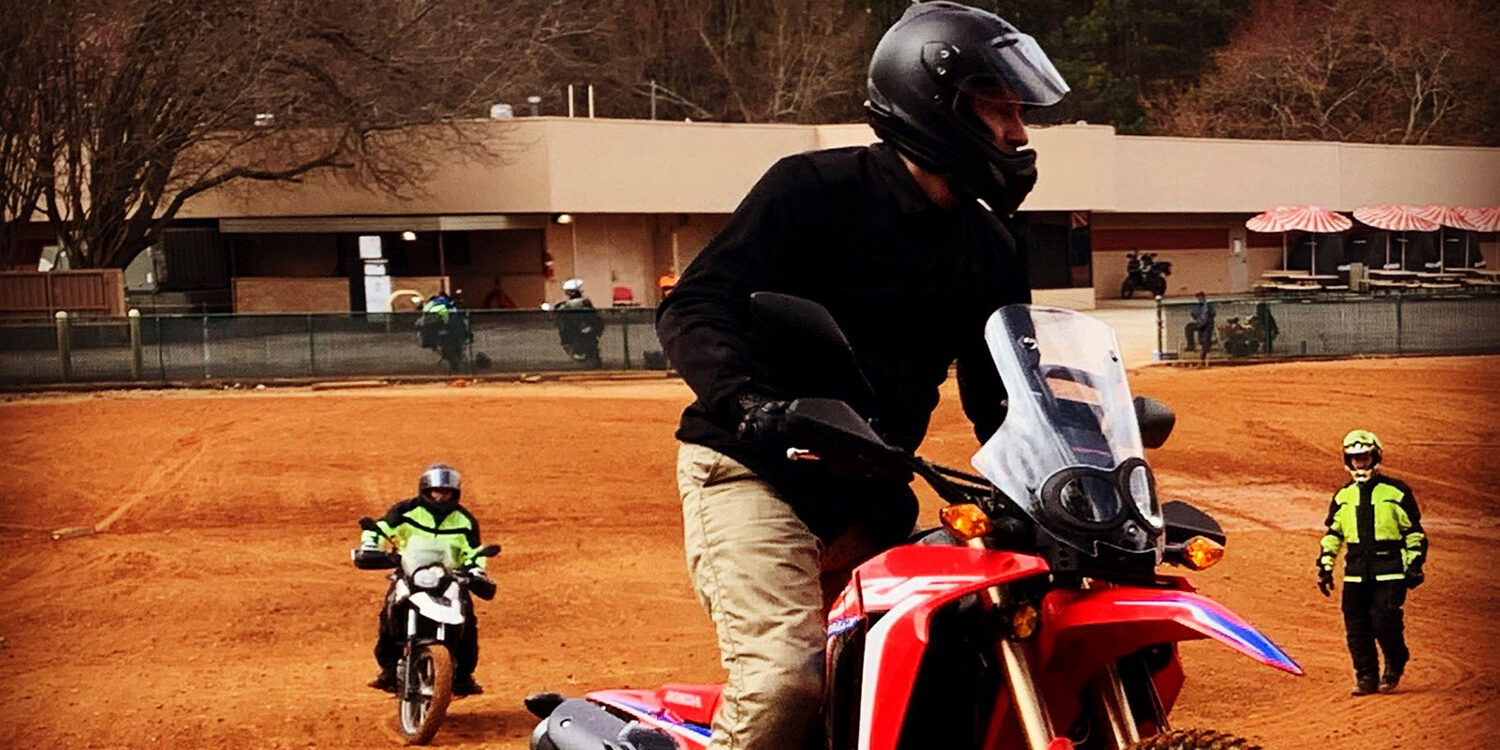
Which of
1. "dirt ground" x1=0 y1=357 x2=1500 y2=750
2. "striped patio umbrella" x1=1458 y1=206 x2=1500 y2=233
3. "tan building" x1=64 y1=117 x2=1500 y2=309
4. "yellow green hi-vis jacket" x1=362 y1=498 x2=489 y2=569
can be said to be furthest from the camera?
"tan building" x1=64 y1=117 x2=1500 y2=309

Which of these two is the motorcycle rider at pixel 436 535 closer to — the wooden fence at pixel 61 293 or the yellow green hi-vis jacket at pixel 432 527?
the yellow green hi-vis jacket at pixel 432 527

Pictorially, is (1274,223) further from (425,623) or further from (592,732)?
(592,732)

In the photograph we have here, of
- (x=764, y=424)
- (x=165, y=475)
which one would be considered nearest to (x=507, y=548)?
(x=165, y=475)

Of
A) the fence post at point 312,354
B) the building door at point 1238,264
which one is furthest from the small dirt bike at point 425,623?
the building door at point 1238,264

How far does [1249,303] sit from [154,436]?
19.4 m

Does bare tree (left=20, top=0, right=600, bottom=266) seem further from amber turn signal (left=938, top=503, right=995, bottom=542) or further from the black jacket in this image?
amber turn signal (left=938, top=503, right=995, bottom=542)

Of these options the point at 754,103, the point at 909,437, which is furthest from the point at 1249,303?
the point at 909,437

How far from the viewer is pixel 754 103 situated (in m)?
57.3

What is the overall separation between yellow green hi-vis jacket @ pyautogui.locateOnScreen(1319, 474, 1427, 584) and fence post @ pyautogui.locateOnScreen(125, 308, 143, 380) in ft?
79.2

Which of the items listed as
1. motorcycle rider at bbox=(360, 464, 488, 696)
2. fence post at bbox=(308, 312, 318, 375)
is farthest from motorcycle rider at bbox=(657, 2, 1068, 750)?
fence post at bbox=(308, 312, 318, 375)

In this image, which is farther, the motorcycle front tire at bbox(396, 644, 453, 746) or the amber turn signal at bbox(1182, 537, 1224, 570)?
the motorcycle front tire at bbox(396, 644, 453, 746)

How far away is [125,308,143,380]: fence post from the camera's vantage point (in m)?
33.2

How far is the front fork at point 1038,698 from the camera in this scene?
148 inches

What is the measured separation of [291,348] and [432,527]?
22646 millimetres
